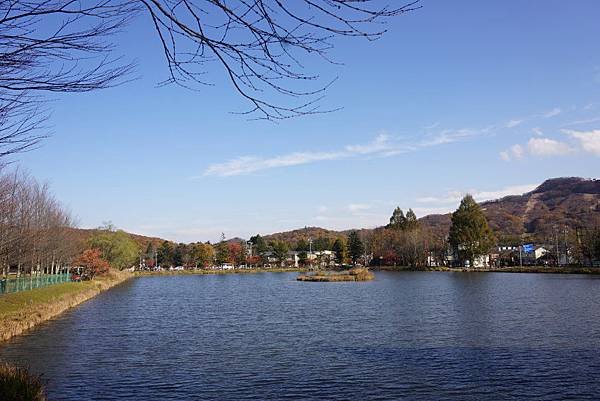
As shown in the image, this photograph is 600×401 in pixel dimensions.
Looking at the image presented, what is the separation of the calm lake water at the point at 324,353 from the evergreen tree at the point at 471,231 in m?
57.0

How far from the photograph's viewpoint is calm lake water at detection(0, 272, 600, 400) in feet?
39.7

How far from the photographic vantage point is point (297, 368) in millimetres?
14109

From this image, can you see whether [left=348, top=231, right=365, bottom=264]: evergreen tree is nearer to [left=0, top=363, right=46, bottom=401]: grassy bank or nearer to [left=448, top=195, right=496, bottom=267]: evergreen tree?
[left=448, top=195, right=496, bottom=267]: evergreen tree

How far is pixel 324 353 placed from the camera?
52.6 feet

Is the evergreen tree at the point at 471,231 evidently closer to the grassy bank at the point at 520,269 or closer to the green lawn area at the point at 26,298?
the grassy bank at the point at 520,269

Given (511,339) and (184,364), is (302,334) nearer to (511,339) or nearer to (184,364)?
(184,364)

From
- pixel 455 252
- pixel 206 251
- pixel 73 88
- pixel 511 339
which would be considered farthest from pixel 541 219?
pixel 73 88

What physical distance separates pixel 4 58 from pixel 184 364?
40.5 feet

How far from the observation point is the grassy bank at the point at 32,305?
2177 centimetres

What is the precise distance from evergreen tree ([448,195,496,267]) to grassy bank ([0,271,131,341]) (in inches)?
2460

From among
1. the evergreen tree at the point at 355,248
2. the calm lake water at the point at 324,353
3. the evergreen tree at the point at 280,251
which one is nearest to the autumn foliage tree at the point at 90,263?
the calm lake water at the point at 324,353

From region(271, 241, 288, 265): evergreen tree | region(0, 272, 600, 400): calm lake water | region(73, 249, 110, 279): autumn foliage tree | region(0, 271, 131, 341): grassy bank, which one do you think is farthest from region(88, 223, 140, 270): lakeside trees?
region(0, 272, 600, 400): calm lake water

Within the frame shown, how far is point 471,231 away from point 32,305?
71410 millimetres

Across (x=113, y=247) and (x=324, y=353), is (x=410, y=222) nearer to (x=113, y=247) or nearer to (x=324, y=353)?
(x=113, y=247)
